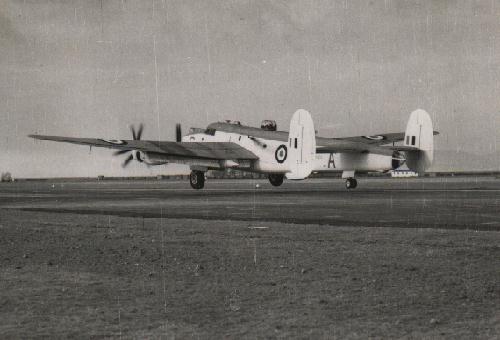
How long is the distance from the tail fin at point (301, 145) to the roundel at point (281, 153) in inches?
117

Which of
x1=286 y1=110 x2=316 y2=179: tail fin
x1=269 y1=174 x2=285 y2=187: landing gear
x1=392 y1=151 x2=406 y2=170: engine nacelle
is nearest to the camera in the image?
x1=286 y1=110 x2=316 y2=179: tail fin

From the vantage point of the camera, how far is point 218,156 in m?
45.4

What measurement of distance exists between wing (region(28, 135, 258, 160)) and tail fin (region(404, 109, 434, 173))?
11129 mm

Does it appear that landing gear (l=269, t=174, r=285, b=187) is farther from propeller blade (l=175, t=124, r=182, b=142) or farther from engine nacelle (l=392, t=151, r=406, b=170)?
engine nacelle (l=392, t=151, r=406, b=170)

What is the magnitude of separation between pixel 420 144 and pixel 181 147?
17.3 meters

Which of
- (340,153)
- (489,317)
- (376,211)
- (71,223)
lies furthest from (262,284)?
(340,153)

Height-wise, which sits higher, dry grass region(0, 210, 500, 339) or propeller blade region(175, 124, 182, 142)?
propeller blade region(175, 124, 182, 142)

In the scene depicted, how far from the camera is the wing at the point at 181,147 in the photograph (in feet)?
142

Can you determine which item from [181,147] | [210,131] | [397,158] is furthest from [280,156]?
[210,131]

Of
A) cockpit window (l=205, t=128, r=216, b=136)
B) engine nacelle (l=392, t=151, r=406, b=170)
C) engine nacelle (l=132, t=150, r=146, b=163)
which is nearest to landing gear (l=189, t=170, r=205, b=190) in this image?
engine nacelle (l=132, t=150, r=146, b=163)

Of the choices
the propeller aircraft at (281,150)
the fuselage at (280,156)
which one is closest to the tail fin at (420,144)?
the propeller aircraft at (281,150)

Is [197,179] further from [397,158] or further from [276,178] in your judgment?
→ [397,158]

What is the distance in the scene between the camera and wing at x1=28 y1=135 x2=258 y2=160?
142 feet

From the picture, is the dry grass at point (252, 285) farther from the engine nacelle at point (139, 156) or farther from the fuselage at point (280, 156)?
the engine nacelle at point (139, 156)
